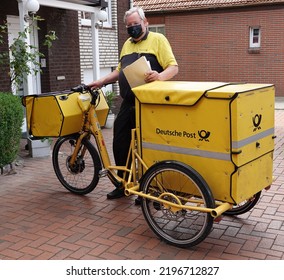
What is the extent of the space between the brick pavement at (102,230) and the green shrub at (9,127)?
65 cm

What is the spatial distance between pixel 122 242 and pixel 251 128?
148cm

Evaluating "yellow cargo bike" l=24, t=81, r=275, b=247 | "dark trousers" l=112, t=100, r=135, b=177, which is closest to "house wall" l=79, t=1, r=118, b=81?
"dark trousers" l=112, t=100, r=135, b=177

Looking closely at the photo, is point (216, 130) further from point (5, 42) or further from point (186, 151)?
point (5, 42)

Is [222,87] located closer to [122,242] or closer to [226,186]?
[226,186]

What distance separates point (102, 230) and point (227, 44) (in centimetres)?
1481

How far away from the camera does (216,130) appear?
3252 mm

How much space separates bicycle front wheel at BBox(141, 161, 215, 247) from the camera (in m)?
3.37

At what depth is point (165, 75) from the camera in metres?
4.19

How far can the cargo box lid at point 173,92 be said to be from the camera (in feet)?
10.9

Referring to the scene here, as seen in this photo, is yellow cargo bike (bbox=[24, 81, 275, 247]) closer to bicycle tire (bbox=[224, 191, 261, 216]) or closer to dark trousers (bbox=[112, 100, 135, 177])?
bicycle tire (bbox=[224, 191, 261, 216])

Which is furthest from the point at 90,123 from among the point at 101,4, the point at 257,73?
the point at 257,73

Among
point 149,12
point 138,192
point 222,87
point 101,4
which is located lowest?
point 138,192

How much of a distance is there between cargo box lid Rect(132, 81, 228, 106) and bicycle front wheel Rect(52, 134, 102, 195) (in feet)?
4.14

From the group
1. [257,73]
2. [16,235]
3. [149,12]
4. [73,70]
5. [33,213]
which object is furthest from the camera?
[149,12]
